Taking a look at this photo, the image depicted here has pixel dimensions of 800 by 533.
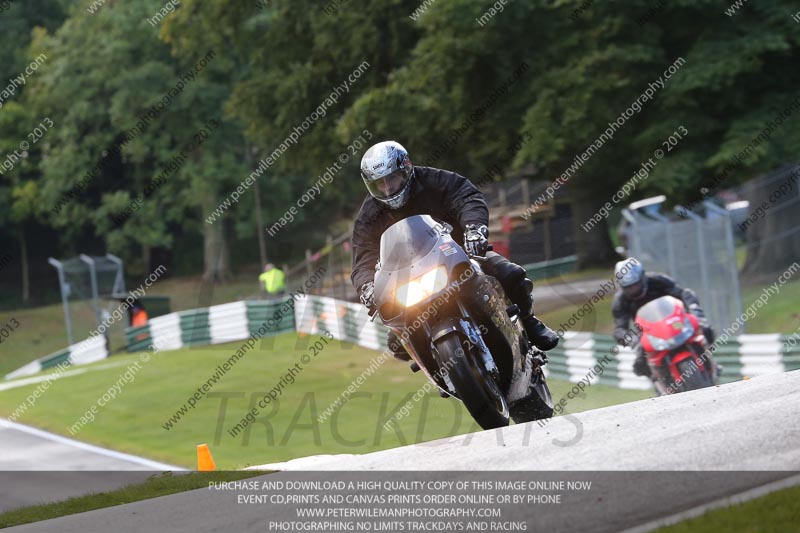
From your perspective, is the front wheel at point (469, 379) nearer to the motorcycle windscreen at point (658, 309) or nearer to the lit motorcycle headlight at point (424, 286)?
the lit motorcycle headlight at point (424, 286)

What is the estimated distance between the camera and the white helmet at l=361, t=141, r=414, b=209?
316 inches

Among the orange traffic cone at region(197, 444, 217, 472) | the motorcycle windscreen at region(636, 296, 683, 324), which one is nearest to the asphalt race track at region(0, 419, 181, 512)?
the orange traffic cone at region(197, 444, 217, 472)

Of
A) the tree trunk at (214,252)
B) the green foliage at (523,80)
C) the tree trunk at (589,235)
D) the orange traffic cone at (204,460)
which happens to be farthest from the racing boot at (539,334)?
the tree trunk at (214,252)

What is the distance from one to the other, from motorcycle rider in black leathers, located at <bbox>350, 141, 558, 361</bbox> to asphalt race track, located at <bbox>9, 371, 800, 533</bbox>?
4.58 ft

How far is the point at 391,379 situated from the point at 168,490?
12.7 meters

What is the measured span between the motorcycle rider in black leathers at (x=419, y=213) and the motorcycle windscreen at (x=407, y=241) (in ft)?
1.20

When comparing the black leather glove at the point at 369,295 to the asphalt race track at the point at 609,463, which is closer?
the asphalt race track at the point at 609,463

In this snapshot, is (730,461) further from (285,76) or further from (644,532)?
(285,76)

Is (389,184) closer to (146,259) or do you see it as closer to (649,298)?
(649,298)

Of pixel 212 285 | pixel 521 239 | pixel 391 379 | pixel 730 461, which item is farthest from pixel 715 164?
pixel 212 285

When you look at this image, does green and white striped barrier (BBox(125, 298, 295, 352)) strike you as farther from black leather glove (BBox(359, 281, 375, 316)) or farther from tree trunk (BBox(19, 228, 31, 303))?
tree trunk (BBox(19, 228, 31, 303))

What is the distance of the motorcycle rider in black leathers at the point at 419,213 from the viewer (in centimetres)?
820

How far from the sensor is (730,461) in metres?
5.79

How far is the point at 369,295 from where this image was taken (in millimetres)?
8117
